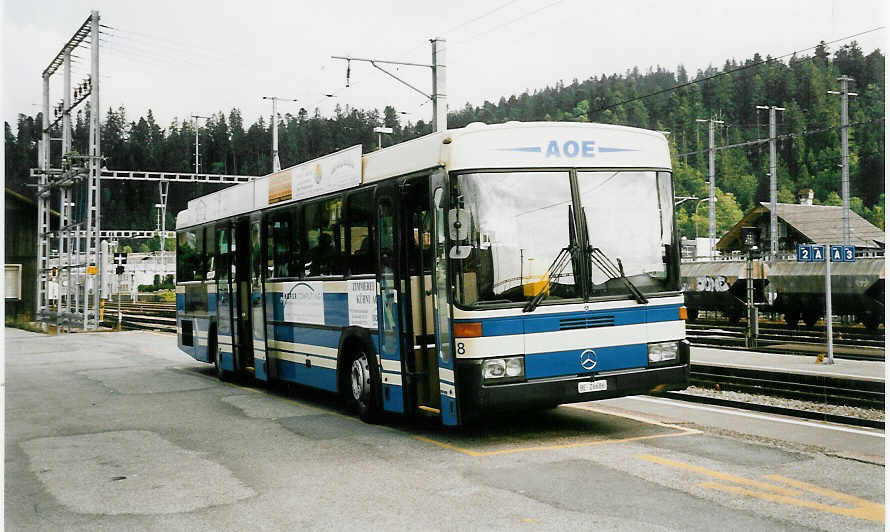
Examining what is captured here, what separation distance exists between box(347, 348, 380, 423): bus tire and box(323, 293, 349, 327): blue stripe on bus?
44 cm

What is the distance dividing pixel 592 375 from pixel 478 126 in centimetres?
257

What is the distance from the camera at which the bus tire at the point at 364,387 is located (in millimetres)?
10633

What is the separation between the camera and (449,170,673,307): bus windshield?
8742 mm

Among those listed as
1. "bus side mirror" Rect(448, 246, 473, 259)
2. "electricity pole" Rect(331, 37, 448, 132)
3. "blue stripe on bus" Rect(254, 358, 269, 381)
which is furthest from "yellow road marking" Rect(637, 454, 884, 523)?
"electricity pole" Rect(331, 37, 448, 132)

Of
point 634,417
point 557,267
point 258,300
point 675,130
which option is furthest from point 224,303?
point 675,130

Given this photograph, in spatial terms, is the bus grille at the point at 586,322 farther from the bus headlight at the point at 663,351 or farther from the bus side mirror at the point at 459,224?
the bus side mirror at the point at 459,224

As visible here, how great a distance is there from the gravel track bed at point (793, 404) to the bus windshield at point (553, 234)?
3.19 m

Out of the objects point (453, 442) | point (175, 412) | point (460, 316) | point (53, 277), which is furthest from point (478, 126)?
point (53, 277)

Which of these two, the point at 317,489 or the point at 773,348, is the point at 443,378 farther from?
the point at 773,348

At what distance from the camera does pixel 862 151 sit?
118ft

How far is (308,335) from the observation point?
1236 centimetres

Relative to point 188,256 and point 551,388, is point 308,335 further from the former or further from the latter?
point 188,256

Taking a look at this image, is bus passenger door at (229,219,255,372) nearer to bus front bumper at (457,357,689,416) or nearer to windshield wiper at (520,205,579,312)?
bus front bumper at (457,357,689,416)

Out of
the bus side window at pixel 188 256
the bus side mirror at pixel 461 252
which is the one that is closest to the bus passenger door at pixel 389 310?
the bus side mirror at pixel 461 252
